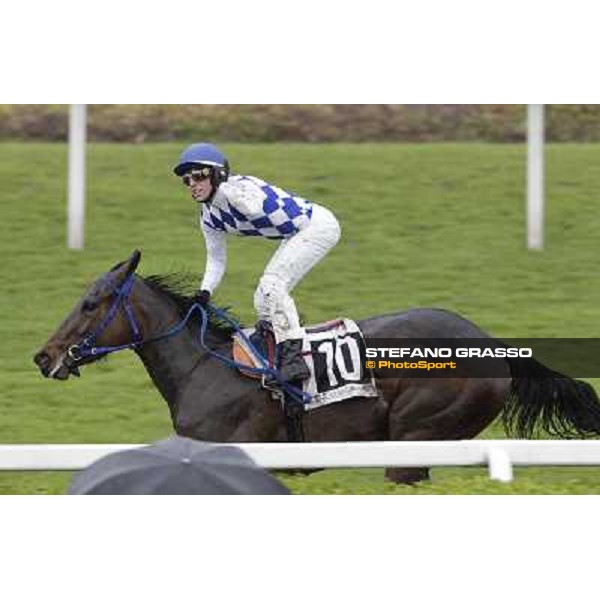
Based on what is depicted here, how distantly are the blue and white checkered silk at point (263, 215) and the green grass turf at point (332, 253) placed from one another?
2675mm

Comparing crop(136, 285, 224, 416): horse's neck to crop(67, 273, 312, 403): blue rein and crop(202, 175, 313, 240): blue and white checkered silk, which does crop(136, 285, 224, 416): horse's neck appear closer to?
crop(67, 273, 312, 403): blue rein

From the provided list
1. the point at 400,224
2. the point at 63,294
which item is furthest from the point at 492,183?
the point at 63,294

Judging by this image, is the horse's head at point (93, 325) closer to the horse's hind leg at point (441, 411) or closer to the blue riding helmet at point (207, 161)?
the blue riding helmet at point (207, 161)

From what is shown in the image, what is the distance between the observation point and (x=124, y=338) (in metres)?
8.39

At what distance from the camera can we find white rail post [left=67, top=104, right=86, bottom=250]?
1173 cm

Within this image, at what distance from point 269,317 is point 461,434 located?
1.12 meters

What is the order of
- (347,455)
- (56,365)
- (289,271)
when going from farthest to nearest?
Answer: (289,271) < (56,365) < (347,455)

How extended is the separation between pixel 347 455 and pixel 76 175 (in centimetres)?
553

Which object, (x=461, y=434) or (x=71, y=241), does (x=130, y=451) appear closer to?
(x=461, y=434)

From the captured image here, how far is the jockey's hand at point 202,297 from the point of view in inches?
333

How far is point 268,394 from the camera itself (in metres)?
8.30

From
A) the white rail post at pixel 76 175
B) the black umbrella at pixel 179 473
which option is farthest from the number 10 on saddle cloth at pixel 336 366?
the white rail post at pixel 76 175

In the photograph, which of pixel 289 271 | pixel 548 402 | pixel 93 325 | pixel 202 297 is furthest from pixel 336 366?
pixel 93 325

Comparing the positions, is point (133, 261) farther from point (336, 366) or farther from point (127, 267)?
point (336, 366)
